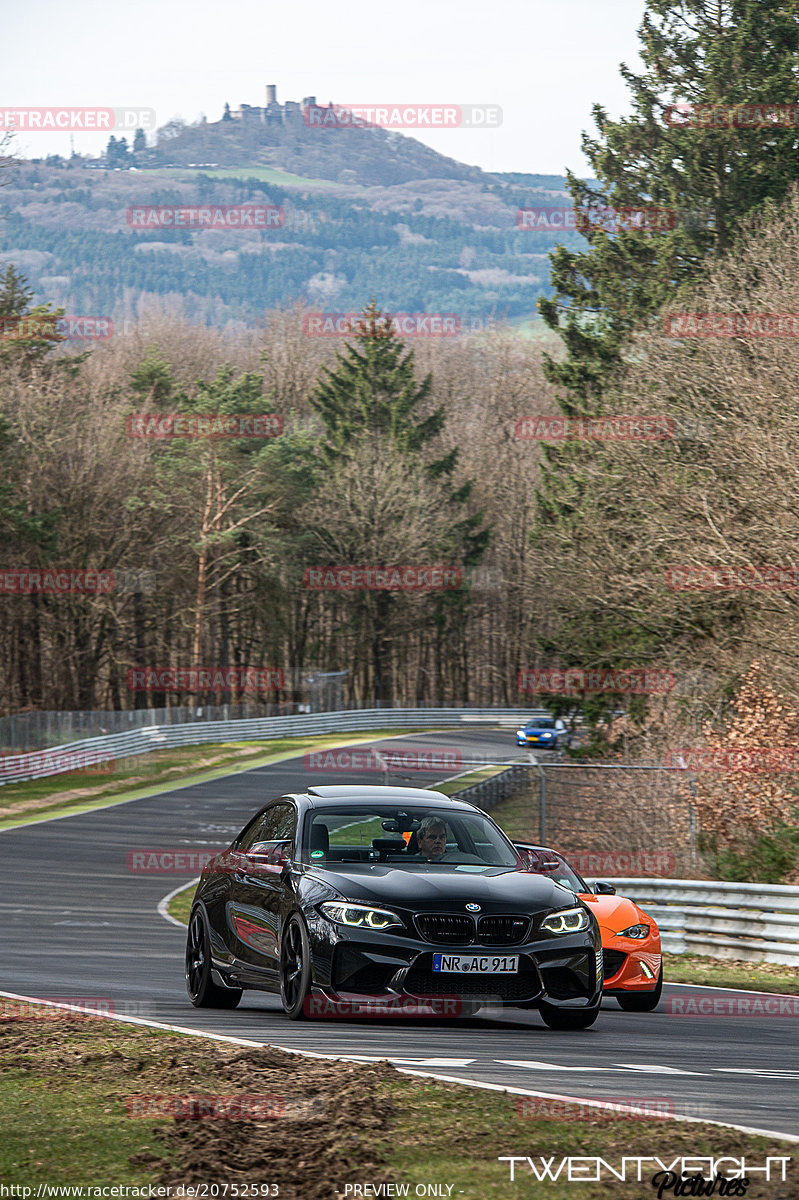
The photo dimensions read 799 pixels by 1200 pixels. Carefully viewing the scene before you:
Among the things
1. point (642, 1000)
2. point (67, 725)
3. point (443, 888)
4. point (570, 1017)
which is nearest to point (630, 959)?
point (642, 1000)

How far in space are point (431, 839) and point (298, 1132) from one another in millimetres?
4275

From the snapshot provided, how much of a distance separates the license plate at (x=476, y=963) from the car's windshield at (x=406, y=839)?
85 cm

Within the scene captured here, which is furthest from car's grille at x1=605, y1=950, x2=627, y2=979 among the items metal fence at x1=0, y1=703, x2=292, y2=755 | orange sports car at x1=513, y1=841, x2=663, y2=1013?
metal fence at x1=0, y1=703, x2=292, y2=755

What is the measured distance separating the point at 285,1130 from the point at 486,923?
130 inches

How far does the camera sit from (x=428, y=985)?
8961mm

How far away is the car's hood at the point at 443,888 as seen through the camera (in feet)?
30.1

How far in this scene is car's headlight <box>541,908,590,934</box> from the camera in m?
9.34

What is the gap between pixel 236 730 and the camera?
6712cm

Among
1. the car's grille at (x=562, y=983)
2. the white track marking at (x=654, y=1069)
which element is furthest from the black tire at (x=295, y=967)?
the white track marking at (x=654, y=1069)

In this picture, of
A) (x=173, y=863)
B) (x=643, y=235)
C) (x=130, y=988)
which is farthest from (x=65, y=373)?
(x=130, y=988)

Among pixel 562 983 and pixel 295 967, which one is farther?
pixel 295 967

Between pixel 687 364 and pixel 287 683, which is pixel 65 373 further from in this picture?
pixel 687 364

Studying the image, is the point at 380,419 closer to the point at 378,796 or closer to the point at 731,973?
the point at 731,973

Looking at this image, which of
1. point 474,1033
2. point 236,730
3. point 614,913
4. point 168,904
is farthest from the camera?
point 236,730
